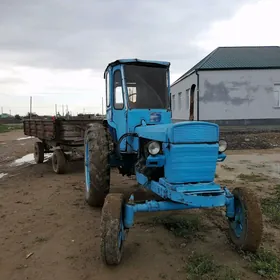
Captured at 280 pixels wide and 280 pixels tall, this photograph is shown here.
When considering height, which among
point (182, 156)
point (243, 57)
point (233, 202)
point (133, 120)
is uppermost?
point (243, 57)

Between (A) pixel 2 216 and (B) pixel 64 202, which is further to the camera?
(B) pixel 64 202

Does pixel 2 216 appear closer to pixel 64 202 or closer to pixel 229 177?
pixel 64 202

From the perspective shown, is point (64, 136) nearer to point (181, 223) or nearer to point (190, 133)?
point (181, 223)

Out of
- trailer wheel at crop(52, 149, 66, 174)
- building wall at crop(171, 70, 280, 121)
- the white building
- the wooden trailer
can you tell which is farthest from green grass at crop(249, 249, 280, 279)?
building wall at crop(171, 70, 280, 121)

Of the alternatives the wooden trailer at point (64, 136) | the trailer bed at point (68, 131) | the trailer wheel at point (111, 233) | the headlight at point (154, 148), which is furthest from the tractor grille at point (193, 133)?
the trailer bed at point (68, 131)

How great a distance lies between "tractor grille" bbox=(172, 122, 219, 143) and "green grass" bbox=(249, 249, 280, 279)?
147 centimetres

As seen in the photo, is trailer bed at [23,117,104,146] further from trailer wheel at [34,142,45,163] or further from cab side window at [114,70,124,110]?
cab side window at [114,70,124,110]

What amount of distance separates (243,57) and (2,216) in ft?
70.9

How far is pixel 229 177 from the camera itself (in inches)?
355

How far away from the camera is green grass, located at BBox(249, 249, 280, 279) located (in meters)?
3.66

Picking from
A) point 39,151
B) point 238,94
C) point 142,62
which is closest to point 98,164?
point 142,62

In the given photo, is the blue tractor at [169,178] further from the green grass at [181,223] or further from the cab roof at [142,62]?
the green grass at [181,223]

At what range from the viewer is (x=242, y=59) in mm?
23438

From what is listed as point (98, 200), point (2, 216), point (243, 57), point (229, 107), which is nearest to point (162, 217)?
point (98, 200)
